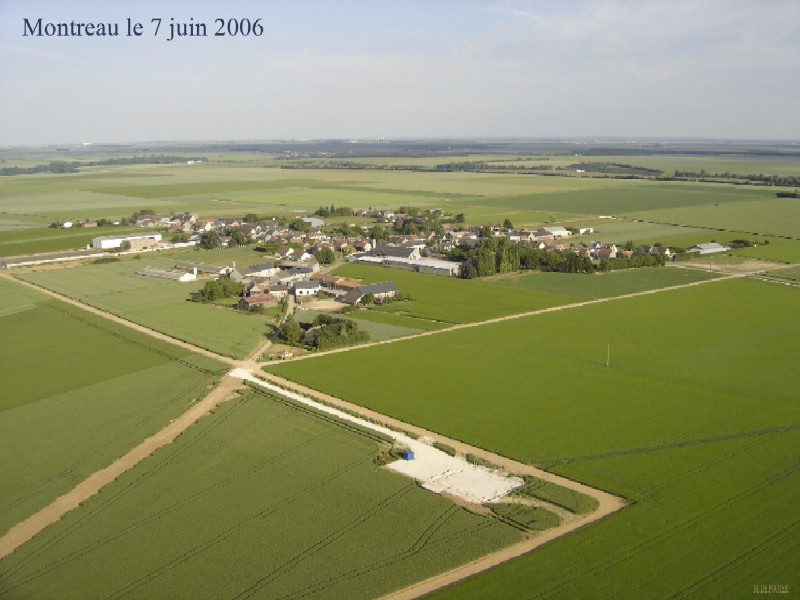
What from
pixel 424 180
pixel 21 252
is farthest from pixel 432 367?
pixel 424 180

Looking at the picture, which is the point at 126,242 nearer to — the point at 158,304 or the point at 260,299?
Answer: the point at 158,304

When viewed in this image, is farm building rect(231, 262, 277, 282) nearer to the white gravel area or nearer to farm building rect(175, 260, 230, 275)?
farm building rect(175, 260, 230, 275)

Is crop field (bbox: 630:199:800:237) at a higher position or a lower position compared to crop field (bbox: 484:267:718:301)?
higher

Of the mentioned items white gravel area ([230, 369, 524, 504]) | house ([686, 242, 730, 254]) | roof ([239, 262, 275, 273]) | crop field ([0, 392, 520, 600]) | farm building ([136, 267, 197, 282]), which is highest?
house ([686, 242, 730, 254])

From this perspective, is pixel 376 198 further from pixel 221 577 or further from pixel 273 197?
pixel 221 577

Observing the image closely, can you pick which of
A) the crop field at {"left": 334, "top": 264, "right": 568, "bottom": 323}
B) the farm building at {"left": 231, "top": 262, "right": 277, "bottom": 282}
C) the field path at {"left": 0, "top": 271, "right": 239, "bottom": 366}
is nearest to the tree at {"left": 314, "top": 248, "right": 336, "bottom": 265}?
the farm building at {"left": 231, "top": 262, "right": 277, "bottom": 282}

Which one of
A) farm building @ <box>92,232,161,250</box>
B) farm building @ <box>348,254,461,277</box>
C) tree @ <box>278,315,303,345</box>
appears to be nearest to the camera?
tree @ <box>278,315,303,345</box>

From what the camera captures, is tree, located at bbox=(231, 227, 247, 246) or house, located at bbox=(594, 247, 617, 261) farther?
tree, located at bbox=(231, 227, 247, 246)
